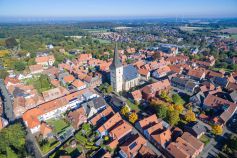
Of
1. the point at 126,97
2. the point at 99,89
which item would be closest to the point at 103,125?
the point at 126,97

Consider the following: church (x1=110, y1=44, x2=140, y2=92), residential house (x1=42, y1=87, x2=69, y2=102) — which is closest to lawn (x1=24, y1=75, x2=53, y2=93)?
residential house (x1=42, y1=87, x2=69, y2=102)

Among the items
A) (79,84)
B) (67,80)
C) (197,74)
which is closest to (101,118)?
(79,84)

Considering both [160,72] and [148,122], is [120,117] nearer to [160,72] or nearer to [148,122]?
[148,122]

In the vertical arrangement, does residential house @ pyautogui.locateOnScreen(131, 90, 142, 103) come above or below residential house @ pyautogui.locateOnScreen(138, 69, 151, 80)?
below

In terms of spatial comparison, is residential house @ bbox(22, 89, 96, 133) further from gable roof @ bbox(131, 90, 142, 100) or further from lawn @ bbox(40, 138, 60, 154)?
gable roof @ bbox(131, 90, 142, 100)

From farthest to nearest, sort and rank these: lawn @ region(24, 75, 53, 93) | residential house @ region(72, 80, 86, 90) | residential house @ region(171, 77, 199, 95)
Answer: lawn @ region(24, 75, 53, 93)
residential house @ region(72, 80, 86, 90)
residential house @ region(171, 77, 199, 95)

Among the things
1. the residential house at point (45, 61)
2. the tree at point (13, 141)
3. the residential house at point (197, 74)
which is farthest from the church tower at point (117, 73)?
the residential house at point (45, 61)

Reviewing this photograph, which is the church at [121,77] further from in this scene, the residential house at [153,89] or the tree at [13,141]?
the tree at [13,141]
